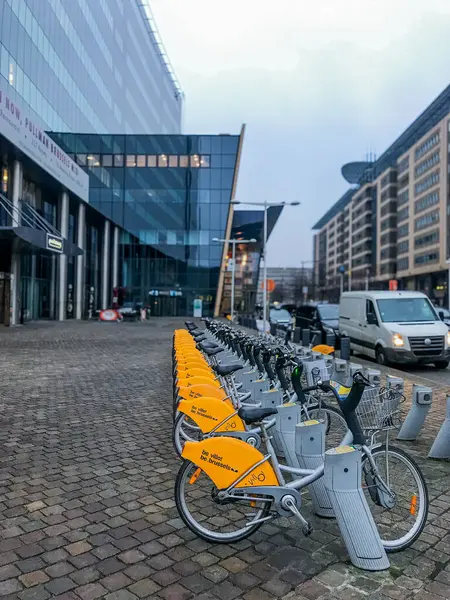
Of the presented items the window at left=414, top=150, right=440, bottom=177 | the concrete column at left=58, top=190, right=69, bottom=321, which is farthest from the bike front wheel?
the window at left=414, top=150, right=440, bottom=177

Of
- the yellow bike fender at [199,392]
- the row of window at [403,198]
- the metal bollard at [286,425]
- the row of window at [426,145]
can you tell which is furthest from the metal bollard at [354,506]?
the row of window at [403,198]

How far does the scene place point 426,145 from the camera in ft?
271

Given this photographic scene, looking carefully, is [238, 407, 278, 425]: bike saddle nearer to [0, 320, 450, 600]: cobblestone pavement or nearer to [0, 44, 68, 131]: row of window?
[0, 320, 450, 600]: cobblestone pavement

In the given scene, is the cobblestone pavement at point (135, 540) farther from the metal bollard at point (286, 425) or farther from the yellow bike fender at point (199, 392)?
the yellow bike fender at point (199, 392)

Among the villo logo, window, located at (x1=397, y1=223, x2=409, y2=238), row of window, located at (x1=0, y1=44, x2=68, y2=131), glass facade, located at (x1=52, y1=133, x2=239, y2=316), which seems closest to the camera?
the villo logo

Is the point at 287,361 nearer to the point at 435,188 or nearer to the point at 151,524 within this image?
the point at 151,524

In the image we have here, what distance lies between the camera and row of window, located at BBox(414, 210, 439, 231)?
79125 mm

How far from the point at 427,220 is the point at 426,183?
5.93 m

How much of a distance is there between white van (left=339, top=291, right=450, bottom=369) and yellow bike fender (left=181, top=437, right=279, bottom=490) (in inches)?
400

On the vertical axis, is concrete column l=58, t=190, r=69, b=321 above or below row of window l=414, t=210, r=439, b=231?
below

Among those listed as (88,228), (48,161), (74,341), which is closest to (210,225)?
(88,228)

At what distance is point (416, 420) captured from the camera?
618cm

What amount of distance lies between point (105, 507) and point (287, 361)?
237cm

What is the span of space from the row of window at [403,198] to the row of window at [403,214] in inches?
52.4
